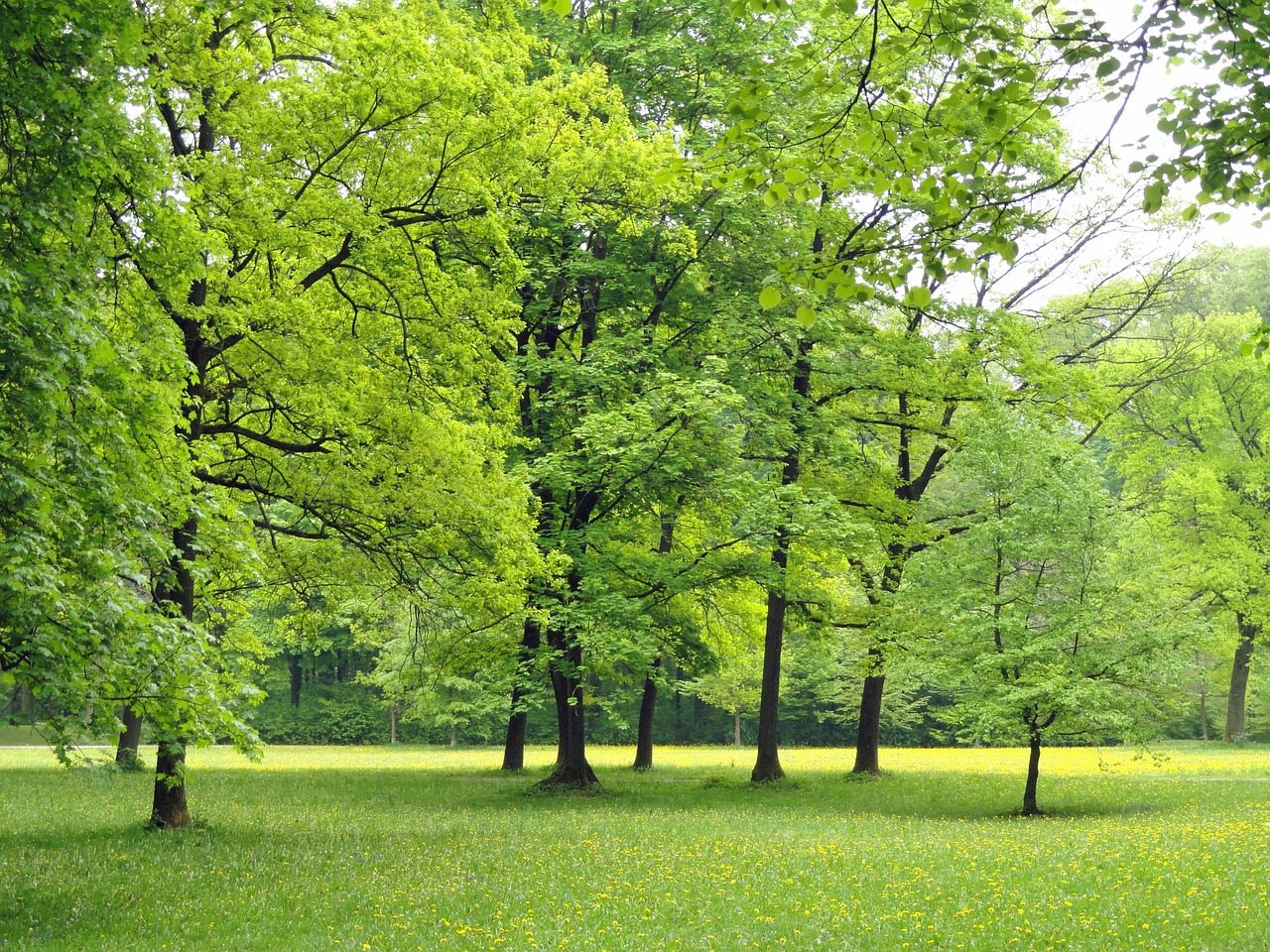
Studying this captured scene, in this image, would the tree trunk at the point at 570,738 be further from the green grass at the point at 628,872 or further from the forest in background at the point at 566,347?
the green grass at the point at 628,872

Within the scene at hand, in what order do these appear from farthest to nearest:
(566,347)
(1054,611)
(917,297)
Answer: (566,347), (1054,611), (917,297)

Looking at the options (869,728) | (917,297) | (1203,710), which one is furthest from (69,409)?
(1203,710)

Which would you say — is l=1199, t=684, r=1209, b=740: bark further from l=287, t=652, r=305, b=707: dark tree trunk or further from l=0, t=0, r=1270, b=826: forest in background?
l=287, t=652, r=305, b=707: dark tree trunk

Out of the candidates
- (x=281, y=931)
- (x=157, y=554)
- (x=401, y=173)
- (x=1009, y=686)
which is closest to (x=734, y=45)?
(x=401, y=173)

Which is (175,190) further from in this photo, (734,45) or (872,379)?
(872,379)

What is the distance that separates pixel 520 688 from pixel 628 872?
10.1 meters

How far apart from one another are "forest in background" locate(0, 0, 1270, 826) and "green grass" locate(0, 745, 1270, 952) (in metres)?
1.69

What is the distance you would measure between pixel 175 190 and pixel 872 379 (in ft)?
51.3

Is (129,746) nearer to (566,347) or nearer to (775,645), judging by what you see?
(566,347)

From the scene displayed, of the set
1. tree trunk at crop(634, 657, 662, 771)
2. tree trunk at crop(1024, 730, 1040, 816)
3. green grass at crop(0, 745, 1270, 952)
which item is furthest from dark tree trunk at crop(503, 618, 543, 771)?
tree trunk at crop(1024, 730, 1040, 816)

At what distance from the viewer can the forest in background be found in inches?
276

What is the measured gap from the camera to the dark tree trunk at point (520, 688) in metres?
20.9

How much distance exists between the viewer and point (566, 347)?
24203mm

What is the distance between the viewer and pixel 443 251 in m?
18.8
